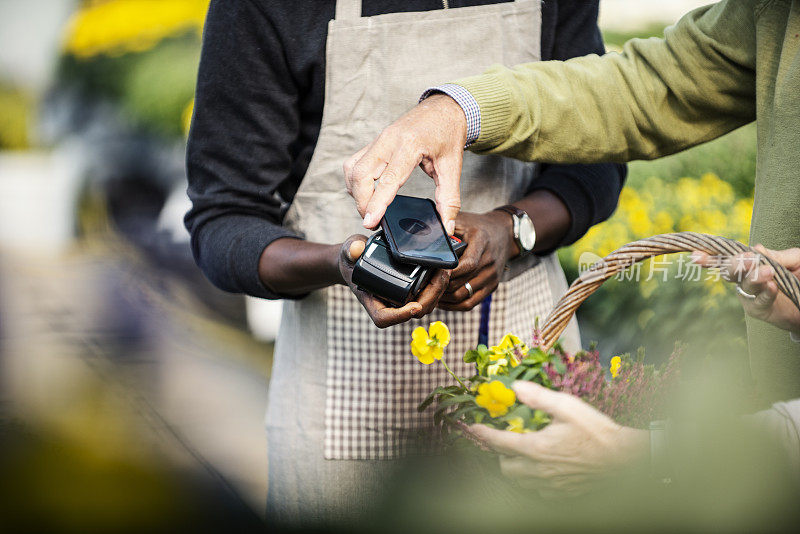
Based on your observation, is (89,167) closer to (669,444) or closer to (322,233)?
(322,233)

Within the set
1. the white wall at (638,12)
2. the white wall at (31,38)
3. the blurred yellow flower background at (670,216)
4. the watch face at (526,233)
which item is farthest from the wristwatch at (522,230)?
the white wall at (31,38)

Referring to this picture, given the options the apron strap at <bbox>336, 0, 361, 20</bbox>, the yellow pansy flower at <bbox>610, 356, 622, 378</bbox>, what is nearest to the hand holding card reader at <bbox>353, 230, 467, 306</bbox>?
the yellow pansy flower at <bbox>610, 356, 622, 378</bbox>

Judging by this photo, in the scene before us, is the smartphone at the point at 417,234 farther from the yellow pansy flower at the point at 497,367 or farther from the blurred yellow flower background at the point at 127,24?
the blurred yellow flower background at the point at 127,24

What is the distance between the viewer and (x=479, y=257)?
4.10 ft

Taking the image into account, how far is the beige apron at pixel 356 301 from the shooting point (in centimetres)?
139

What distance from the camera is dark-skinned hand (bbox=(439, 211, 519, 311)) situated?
4.05 feet

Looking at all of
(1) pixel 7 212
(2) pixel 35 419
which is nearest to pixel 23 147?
(1) pixel 7 212

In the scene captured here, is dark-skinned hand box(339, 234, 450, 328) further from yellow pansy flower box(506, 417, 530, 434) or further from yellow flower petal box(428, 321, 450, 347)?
yellow pansy flower box(506, 417, 530, 434)

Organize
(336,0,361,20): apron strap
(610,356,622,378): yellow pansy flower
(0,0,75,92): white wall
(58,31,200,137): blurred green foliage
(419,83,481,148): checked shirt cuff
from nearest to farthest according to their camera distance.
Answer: (610,356,622,378): yellow pansy flower → (419,83,481,148): checked shirt cuff → (336,0,361,20): apron strap → (58,31,200,137): blurred green foliage → (0,0,75,92): white wall

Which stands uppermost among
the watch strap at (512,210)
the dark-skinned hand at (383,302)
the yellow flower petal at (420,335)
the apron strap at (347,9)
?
the apron strap at (347,9)

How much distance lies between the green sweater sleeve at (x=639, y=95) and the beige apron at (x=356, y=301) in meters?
0.17

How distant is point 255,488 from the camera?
3201 mm

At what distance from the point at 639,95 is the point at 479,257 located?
0.41m

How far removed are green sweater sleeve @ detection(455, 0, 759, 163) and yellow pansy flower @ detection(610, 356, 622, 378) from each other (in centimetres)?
39
